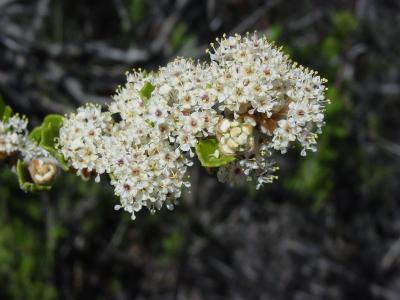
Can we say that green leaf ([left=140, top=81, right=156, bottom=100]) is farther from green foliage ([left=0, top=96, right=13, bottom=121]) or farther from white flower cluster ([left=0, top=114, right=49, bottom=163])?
green foliage ([left=0, top=96, right=13, bottom=121])

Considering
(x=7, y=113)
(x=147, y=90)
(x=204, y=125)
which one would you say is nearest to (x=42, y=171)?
(x=7, y=113)

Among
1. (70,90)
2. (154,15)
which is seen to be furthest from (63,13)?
(70,90)

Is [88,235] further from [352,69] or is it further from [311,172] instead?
[352,69]

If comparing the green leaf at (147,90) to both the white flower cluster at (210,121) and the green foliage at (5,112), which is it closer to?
the white flower cluster at (210,121)

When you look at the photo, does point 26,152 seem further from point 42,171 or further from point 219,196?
point 219,196

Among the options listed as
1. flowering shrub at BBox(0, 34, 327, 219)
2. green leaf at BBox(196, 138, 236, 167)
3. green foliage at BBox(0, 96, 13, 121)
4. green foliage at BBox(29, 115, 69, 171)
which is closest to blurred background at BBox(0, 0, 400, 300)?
green foliage at BBox(0, 96, 13, 121)

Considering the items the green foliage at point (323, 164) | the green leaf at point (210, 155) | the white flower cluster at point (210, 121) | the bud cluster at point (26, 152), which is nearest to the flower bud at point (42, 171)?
the bud cluster at point (26, 152)
